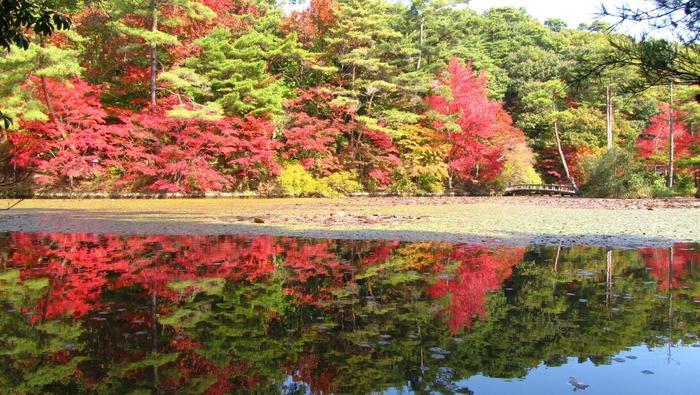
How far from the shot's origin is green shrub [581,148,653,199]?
2309 cm

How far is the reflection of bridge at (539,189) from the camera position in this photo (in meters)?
27.4

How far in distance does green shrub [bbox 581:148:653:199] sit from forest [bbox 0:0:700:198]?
0.08m

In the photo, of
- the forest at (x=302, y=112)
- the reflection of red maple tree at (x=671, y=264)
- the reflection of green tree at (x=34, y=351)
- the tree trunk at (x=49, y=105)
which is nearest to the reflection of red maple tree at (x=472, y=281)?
the reflection of red maple tree at (x=671, y=264)

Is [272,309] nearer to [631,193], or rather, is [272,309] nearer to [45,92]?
[45,92]

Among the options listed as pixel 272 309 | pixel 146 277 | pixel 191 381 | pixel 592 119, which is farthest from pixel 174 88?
pixel 592 119

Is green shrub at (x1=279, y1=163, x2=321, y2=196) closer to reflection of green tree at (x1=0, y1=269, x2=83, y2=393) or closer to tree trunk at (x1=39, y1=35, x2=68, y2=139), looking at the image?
tree trunk at (x1=39, y1=35, x2=68, y2=139)

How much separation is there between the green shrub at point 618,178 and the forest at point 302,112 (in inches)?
3.0

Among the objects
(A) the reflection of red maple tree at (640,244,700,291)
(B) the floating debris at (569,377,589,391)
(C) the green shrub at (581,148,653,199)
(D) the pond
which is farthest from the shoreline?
(C) the green shrub at (581,148,653,199)

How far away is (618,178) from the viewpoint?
77.9ft

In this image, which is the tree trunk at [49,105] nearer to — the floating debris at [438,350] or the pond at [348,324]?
the pond at [348,324]

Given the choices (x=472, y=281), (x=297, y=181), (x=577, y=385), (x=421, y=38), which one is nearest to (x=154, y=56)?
(x=297, y=181)

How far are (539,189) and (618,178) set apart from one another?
4.50m

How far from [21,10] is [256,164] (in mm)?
20159

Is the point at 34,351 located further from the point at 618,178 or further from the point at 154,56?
the point at 618,178
